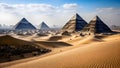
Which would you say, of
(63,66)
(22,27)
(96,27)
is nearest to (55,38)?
(96,27)

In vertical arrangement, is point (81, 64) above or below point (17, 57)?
above

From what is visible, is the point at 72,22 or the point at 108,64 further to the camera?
the point at 72,22

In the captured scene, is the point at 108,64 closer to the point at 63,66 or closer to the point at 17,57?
the point at 63,66

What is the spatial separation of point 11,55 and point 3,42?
480 cm

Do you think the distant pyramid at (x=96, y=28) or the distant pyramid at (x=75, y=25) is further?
the distant pyramid at (x=75, y=25)

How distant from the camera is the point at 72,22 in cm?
9831

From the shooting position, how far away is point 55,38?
5738cm

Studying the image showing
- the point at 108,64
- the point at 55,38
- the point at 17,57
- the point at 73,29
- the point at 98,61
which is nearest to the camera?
the point at 108,64

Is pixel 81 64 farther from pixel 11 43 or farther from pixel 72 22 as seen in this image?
pixel 72 22

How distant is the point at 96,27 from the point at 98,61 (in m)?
74.6

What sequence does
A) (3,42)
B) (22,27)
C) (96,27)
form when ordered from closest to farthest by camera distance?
1. (3,42)
2. (96,27)
3. (22,27)

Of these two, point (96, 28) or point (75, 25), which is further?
point (75, 25)

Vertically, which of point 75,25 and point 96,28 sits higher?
point 75,25

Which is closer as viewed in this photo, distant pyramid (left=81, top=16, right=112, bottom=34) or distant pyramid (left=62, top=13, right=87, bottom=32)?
distant pyramid (left=81, top=16, right=112, bottom=34)
